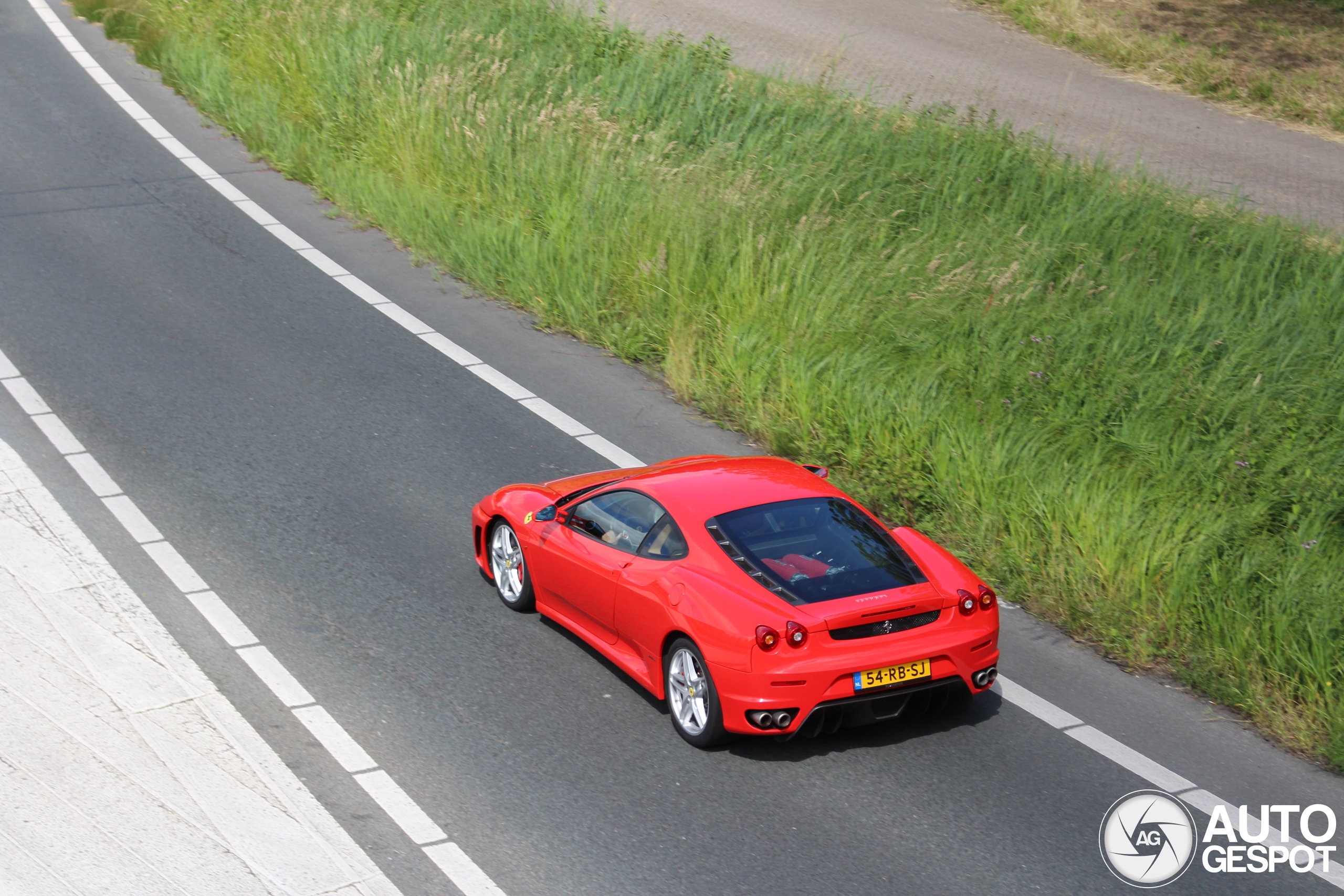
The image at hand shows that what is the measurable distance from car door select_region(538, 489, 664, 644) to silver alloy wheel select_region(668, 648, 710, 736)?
0.57m

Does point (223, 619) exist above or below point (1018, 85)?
below

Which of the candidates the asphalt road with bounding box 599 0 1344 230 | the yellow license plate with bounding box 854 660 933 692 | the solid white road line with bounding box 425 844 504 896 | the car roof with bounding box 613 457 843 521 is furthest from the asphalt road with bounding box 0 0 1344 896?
the asphalt road with bounding box 599 0 1344 230

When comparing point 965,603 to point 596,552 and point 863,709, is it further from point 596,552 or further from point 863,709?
point 596,552

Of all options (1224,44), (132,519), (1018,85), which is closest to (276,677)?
(132,519)

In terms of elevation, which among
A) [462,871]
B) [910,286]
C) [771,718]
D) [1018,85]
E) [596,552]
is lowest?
[462,871]

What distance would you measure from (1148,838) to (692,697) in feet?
7.45

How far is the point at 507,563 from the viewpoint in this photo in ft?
27.2

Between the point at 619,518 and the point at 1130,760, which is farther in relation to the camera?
the point at 619,518

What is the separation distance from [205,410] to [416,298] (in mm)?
3081

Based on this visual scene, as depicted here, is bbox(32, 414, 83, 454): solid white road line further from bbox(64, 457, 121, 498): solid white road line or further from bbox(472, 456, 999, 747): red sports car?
bbox(472, 456, 999, 747): red sports car

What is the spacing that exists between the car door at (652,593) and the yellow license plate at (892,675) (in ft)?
3.36

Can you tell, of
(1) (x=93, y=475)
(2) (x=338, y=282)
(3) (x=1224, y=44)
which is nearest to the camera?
(1) (x=93, y=475)

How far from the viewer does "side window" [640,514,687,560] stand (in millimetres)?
7027

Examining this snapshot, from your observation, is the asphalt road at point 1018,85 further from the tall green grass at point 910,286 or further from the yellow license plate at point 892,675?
the yellow license plate at point 892,675
